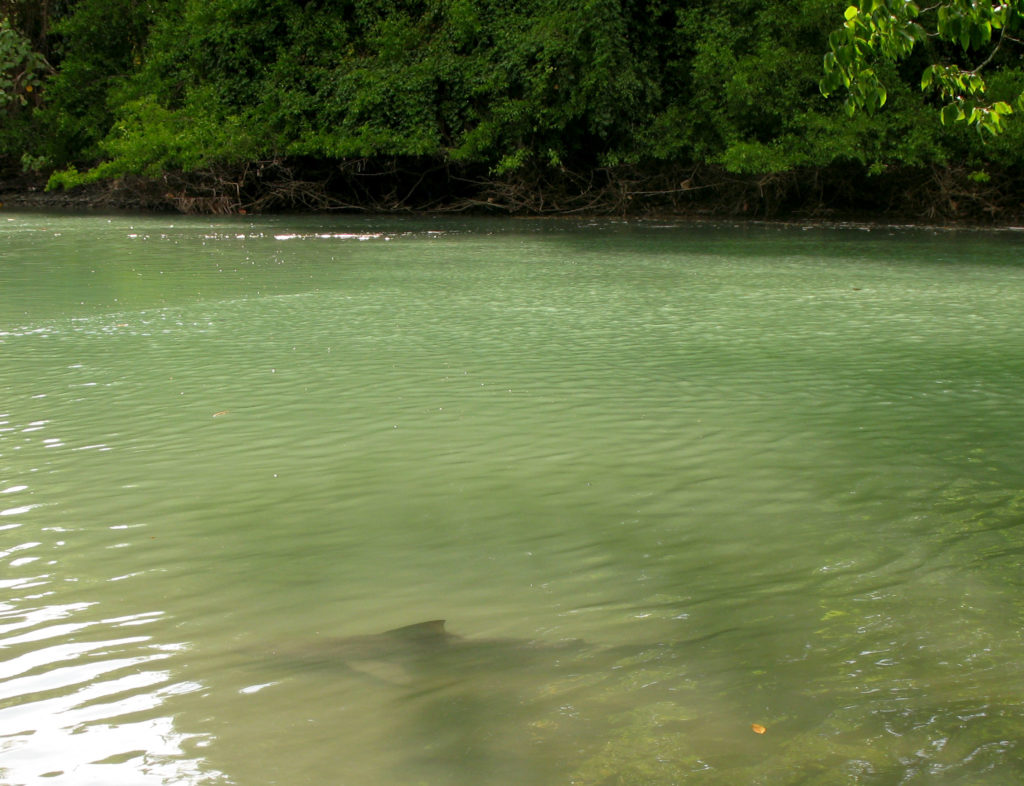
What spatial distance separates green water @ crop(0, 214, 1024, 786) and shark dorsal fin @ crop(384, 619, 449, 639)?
43 millimetres

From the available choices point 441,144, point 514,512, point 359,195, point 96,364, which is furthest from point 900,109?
point 514,512

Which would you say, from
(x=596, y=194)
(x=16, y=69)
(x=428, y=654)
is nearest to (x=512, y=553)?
(x=428, y=654)

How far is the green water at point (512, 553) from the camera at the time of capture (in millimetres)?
2242

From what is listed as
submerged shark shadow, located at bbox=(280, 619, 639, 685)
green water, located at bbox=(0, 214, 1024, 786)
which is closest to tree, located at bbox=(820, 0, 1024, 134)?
green water, located at bbox=(0, 214, 1024, 786)

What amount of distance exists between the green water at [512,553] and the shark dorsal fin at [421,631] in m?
0.04

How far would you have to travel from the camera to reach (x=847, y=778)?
2.07 metres

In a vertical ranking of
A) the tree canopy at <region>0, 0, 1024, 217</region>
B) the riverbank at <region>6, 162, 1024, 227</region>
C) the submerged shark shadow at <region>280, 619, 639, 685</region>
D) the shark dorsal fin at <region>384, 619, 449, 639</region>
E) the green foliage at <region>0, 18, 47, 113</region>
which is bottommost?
the submerged shark shadow at <region>280, 619, 639, 685</region>

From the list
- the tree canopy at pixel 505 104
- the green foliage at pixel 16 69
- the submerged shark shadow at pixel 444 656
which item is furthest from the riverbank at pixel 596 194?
the submerged shark shadow at pixel 444 656

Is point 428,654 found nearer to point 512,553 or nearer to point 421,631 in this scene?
point 421,631

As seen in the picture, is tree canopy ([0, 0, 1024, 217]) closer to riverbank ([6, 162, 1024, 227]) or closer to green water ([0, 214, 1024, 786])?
riverbank ([6, 162, 1024, 227])

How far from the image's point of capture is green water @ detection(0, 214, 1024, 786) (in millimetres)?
2242

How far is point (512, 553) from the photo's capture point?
3314 millimetres

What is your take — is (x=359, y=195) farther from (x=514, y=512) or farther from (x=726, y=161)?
(x=514, y=512)

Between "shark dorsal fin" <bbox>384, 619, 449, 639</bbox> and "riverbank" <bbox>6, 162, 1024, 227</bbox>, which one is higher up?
"riverbank" <bbox>6, 162, 1024, 227</bbox>
